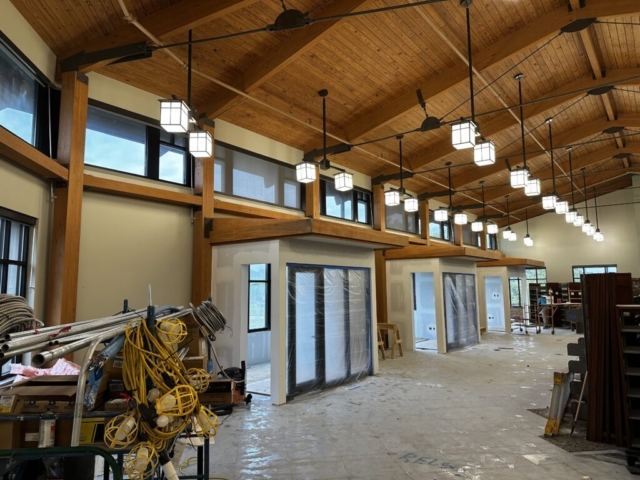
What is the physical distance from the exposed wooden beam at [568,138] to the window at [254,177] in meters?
6.06

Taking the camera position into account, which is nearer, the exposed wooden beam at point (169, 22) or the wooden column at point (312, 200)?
the exposed wooden beam at point (169, 22)

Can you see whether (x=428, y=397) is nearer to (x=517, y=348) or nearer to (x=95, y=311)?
(x=95, y=311)

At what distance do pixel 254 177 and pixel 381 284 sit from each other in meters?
4.69

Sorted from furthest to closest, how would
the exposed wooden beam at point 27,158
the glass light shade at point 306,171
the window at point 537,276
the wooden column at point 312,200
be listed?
the window at point 537,276
the wooden column at point 312,200
the glass light shade at point 306,171
the exposed wooden beam at point 27,158

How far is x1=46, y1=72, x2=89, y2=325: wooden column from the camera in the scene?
4766 mm

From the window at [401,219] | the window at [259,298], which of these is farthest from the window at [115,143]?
the window at [401,219]

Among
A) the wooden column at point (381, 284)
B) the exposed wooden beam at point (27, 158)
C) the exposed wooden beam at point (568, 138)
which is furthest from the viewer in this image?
the wooden column at point (381, 284)

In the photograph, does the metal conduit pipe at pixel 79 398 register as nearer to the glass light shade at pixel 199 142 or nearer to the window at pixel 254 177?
the glass light shade at pixel 199 142

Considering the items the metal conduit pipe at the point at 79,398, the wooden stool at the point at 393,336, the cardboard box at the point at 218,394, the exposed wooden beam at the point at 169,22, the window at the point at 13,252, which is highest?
the exposed wooden beam at the point at 169,22

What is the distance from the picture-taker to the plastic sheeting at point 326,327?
20.0ft

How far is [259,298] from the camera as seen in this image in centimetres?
909

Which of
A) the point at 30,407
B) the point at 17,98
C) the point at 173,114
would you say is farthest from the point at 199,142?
the point at 30,407

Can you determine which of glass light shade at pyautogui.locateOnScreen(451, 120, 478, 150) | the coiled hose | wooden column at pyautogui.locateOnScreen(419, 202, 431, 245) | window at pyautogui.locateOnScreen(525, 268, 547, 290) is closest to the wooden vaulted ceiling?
glass light shade at pyautogui.locateOnScreen(451, 120, 478, 150)

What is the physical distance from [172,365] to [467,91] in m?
7.82
